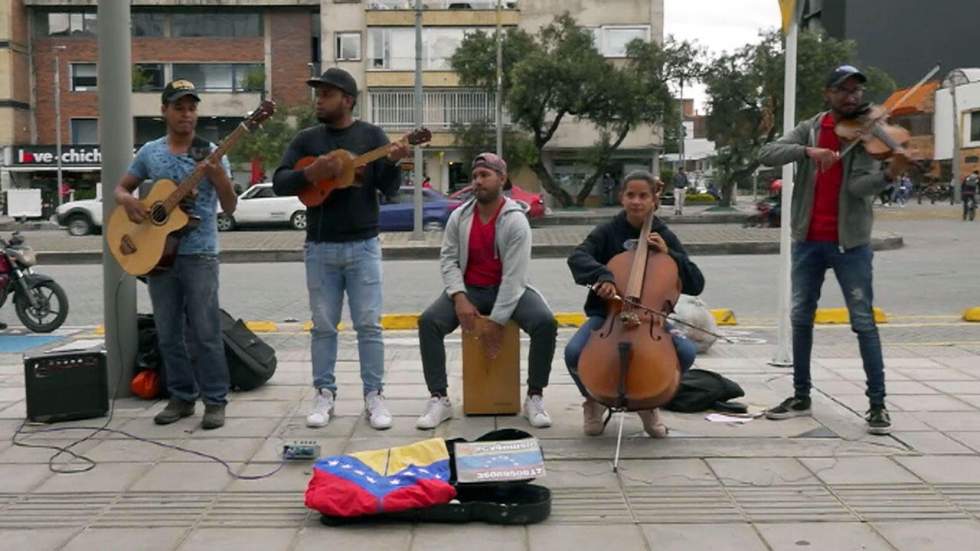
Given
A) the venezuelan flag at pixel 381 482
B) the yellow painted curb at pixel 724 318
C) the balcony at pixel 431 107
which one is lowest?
the yellow painted curb at pixel 724 318

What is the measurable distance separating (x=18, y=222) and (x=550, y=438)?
122 ft

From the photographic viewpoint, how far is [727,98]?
122ft

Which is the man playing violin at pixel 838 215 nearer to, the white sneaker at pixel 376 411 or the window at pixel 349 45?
the white sneaker at pixel 376 411

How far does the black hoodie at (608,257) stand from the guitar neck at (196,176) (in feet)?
6.55

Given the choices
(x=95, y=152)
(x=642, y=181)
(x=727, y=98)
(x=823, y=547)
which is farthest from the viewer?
(x=95, y=152)

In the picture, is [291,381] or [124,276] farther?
[291,381]

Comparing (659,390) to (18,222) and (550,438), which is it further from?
(18,222)

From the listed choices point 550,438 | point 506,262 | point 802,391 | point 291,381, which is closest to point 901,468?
point 802,391

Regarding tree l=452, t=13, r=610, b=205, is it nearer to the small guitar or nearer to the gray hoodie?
the gray hoodie

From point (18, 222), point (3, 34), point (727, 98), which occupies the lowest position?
point (18, 222)

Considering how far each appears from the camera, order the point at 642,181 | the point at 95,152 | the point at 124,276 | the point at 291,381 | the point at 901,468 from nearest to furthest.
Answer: the point at 901,468
the point at 642,181
the point at 124,276
the point at 291,381
the point at 95,152

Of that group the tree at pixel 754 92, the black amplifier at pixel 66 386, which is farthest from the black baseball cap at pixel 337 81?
the tree at pixel 754 92

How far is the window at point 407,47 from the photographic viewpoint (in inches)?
1844

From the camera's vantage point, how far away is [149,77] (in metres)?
49.2
